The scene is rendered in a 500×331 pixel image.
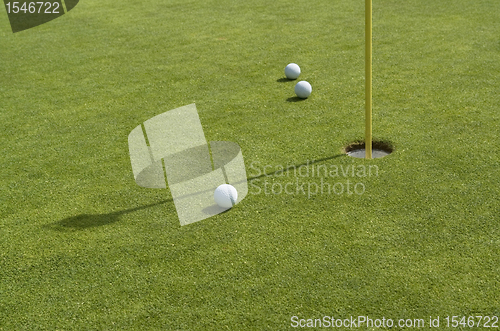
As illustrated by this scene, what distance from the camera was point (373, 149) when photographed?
6508mm

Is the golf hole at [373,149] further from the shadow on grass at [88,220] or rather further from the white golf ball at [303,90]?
the shadow on grass at [88,220]

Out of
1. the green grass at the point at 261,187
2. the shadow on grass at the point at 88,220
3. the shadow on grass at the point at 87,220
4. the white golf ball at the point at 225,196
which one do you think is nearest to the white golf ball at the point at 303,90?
the green grass at the point at 261,187

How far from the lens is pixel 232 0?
46.6 ft

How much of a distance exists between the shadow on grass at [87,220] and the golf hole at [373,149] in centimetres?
254

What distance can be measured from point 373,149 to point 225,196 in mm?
2226

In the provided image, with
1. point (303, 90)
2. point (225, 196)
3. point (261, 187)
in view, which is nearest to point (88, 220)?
point (225, 196)

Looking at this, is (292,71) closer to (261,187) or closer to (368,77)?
(368,77)

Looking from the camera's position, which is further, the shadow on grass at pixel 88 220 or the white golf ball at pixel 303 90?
the white golf ball at pixel 303 90

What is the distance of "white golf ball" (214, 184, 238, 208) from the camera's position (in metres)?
5.32

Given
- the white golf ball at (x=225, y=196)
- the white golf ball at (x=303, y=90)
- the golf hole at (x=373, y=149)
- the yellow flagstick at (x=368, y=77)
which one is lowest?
the golf hole at (x=373, y=149)

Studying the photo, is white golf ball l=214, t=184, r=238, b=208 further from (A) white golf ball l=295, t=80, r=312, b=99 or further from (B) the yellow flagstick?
(A) white golf ball l=295, t=80, r=312, b=99

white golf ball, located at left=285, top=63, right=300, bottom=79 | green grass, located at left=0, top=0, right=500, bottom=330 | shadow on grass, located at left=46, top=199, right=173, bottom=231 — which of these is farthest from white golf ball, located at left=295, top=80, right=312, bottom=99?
shadow on grass, located at left=46, top=199, right=173, bottom=231

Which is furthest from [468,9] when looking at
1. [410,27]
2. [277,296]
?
[277,296]

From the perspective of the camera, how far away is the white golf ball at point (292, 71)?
8.55 meters
